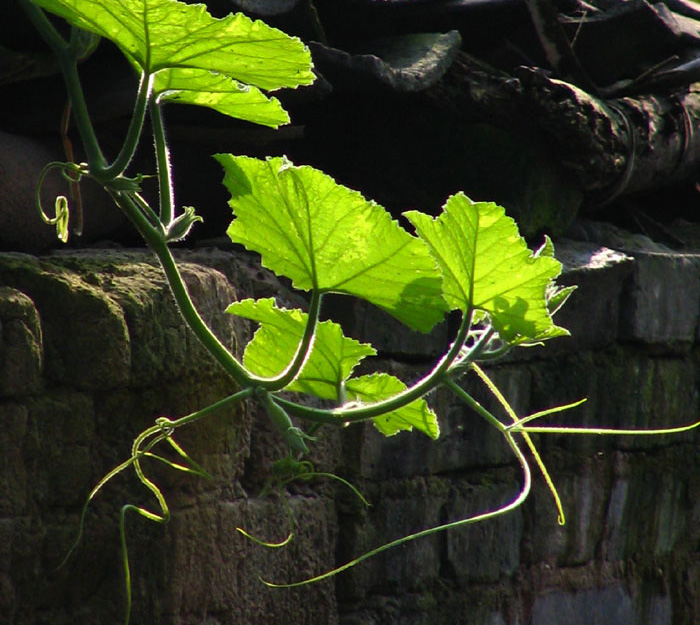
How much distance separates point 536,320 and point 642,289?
177 cm

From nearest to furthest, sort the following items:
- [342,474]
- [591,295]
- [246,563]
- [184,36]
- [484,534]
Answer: [184,36]
[246,563]
[342,474]
[484,534]
[591,295]

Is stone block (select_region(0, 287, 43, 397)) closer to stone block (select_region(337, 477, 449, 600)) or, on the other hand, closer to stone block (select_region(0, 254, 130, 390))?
stone block (select_region(0, 254, 130, 390))

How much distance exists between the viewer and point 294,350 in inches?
34.7

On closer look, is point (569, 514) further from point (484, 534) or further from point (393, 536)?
point (393, 536)

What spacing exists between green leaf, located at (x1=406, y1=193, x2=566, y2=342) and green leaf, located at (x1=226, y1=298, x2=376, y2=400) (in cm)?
15

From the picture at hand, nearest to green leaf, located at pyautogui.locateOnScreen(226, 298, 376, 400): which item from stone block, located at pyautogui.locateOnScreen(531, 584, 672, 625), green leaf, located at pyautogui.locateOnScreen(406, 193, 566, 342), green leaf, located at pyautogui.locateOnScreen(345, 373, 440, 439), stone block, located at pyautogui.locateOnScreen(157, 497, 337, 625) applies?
green leaf, located at pyautogui.locateOnScreen(345, 373, 440, 439)

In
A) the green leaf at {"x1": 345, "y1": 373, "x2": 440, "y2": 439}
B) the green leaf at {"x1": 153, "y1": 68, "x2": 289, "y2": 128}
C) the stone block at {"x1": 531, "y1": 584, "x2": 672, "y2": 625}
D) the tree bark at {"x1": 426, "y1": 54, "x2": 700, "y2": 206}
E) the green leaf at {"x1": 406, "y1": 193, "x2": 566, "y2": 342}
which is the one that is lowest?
the stone block at {"x1": 531, "y1": 584, "x2": 672, "y2": 625}

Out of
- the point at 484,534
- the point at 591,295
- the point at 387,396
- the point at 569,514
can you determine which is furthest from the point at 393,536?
the point at 387,396

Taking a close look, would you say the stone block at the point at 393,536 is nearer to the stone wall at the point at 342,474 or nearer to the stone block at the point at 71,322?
the stone wall at the point at 342,474

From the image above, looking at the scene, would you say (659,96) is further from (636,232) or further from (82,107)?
(82,107)

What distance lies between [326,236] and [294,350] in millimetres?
164

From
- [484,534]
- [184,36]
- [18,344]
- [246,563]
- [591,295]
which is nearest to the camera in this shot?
[184,36]

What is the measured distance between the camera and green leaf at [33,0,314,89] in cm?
65

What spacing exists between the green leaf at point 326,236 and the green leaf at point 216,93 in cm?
5
